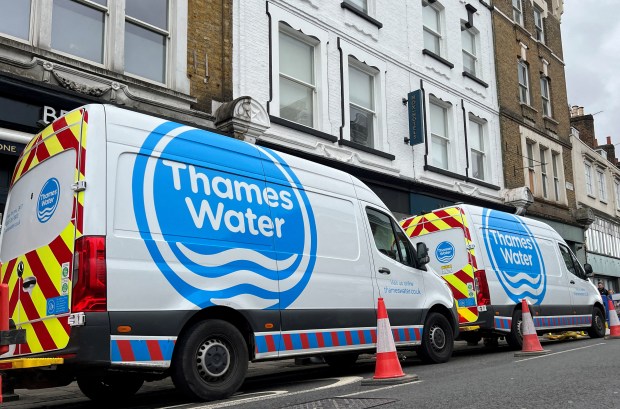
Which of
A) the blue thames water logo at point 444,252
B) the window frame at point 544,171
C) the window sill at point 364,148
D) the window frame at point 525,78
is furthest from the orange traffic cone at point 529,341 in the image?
the window frame at point 525,78

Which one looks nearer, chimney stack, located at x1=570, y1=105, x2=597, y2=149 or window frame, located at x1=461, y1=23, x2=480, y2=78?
window frame, located at x1=461, y1=23, x2=480, y2=78

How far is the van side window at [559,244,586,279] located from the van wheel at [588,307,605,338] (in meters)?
0.91

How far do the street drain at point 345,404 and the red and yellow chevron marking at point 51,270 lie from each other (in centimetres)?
200

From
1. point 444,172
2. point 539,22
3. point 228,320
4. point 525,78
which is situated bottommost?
point 228,320

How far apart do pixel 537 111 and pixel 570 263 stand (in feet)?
36.7

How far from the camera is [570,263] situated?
44.3 feet

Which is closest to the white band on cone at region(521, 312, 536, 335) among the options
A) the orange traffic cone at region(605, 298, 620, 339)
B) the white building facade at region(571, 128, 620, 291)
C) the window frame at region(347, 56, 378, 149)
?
the orange traffic cone at region(605, 298, 620, 339)

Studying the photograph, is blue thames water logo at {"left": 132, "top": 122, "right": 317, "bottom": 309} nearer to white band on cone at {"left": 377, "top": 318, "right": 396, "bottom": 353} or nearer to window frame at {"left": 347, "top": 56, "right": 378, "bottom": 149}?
Result: white band on cone at {"left": 377, "top": 318, "right": 396, "bottom": 353}

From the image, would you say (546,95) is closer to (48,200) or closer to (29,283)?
(48,200)

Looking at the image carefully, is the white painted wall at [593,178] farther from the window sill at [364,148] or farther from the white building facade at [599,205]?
the window sill at [364,148]

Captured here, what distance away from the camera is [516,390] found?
5.43 metres

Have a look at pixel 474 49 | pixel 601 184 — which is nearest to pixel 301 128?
pixel 474 49

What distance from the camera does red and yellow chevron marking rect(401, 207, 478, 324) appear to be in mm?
10367

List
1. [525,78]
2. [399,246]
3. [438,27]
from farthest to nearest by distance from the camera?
[525,78]
[438,27]
[399,246]
